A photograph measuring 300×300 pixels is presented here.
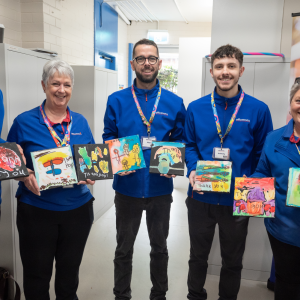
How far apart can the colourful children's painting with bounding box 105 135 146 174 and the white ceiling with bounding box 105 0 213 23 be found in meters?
4.73

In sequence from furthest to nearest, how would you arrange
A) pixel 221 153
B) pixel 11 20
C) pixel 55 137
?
pixel 11 20 < pixel 221 153 < pixel 55 137

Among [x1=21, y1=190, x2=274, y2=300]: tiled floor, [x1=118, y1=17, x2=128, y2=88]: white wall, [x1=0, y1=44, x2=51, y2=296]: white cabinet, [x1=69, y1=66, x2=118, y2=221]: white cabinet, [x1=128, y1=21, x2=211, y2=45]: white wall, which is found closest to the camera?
[x1=0, y1=44, x2=51, y2=296]: white cabinet

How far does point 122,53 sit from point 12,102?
214 inches

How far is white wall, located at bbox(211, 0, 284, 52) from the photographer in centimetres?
250

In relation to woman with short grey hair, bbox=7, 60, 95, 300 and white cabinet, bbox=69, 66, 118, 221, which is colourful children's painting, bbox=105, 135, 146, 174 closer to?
woman with short grey hair, bbox=7, 60, 95, 300

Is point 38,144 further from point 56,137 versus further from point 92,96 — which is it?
point 92,96

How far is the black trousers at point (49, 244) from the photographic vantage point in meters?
1.63

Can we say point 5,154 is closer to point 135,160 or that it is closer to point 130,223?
point 135,160

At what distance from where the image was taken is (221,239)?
1929 millimetres

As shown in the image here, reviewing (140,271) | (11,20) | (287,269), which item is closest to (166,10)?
(11,20)

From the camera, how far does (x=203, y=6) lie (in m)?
6.06

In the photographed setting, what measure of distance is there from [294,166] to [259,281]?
165 centimetres

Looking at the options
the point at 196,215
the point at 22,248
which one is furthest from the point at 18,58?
the point at 196,215

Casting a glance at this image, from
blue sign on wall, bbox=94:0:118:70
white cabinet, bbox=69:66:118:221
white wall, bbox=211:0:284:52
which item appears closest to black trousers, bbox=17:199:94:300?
white wall, bbox=211:0:284:52
